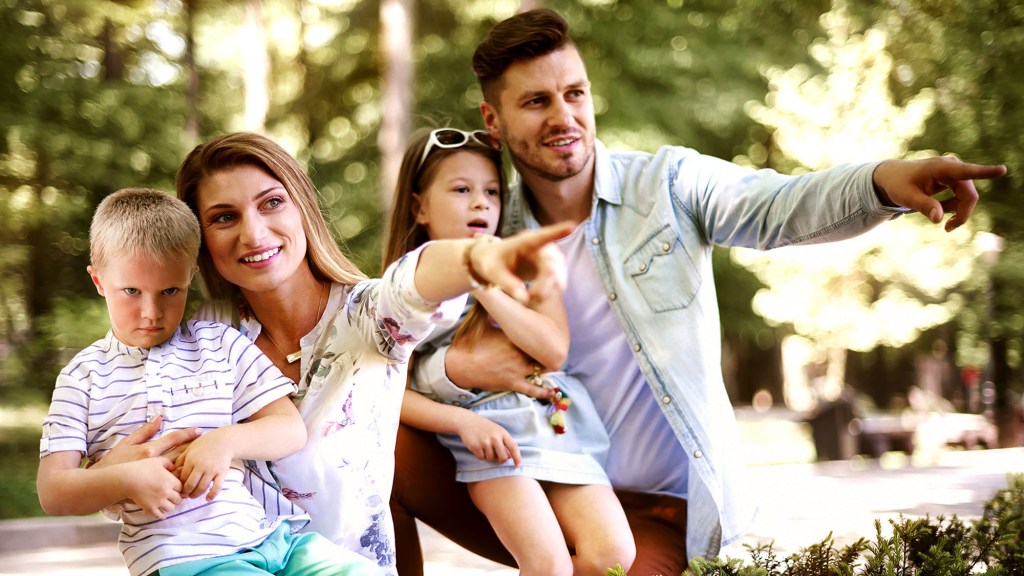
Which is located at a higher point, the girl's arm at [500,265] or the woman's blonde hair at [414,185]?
the woman's blonde hair at [414,185]

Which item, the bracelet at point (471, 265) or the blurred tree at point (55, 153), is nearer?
the bracelet at point (471, 265)

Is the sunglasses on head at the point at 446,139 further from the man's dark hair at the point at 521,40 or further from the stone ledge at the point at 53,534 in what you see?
the stone ledge at the point at 53,534

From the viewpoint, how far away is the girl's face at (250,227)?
2.05m

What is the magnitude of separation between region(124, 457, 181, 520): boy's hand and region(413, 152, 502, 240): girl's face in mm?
1172

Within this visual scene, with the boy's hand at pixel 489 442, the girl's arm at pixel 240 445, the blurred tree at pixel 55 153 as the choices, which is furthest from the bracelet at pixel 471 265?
the blurred tree at pixel 55 153

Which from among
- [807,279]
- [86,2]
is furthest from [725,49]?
[86,2]

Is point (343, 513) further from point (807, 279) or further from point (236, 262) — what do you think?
point (807, 279)

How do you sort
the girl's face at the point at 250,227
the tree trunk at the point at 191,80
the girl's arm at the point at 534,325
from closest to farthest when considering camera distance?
the girl's face at the point at 250,227 → the girl's arm at the point at 534,325 → the tree trunk at the point at 191,80

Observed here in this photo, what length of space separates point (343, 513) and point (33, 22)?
26.1ft

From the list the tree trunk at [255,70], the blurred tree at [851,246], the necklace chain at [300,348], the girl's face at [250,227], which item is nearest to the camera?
the girl's face at [250,227]

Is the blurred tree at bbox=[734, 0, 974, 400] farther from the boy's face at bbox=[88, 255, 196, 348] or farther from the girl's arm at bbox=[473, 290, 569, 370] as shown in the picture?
the boy's face at bbox=[88, 255, 196, 348]

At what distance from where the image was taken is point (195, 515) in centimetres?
181

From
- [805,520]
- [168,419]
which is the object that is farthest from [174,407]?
[805,520]

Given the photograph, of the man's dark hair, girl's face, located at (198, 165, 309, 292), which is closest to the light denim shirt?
the man's dark hair
